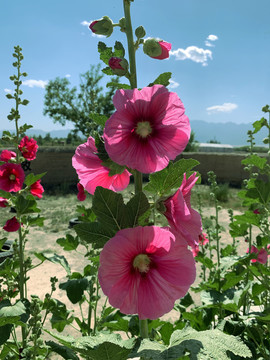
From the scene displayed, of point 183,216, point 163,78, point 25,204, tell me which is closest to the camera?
point 183,216

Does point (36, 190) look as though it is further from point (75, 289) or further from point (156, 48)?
point (156, 48)

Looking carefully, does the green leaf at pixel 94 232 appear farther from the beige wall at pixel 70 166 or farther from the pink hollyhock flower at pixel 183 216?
the beige wall at pixel 70 166

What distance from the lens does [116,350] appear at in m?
0.63

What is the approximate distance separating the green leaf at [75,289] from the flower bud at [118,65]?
105 centimetres

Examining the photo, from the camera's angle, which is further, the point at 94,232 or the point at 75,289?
the point at 75,289

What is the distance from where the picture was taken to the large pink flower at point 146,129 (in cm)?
65

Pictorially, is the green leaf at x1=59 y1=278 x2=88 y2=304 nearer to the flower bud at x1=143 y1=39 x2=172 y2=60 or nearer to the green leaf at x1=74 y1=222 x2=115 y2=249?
the green leaf at x1=74 y1=222 x2=115 y2=249

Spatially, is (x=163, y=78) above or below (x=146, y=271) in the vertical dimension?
above

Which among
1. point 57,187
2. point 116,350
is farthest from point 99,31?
point 57,187

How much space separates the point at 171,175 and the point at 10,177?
51.2 inches

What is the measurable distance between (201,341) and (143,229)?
32cm

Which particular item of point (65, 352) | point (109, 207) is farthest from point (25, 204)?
point (109, 207)

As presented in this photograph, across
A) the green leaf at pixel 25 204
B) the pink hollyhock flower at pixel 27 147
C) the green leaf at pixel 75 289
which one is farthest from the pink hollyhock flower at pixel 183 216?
the pink hollyhock flower at pixel 27 147

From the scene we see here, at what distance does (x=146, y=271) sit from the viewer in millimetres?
661
